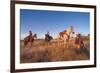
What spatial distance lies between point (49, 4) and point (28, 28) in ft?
1.13

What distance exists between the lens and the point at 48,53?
2076mm

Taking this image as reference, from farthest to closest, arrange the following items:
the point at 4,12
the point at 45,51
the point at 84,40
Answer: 1. the point at 84,40
2. the point at 45,51
3. the point at 4,12

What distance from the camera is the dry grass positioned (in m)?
2.01

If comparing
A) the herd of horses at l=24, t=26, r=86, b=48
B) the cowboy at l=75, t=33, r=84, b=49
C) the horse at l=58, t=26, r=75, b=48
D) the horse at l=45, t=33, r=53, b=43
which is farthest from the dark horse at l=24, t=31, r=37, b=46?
the cowboy at l=75, t=33, r=84, b=49

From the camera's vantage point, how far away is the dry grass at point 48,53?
201 cm

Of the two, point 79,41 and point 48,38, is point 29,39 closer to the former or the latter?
point 48,38

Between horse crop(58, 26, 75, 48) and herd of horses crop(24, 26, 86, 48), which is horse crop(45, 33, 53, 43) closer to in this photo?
herd of horses crop(24, 26, 86, 48)

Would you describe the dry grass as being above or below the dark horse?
below

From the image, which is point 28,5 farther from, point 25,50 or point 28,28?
point 25,50

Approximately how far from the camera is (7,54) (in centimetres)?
194

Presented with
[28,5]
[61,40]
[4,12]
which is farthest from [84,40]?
[4,12]

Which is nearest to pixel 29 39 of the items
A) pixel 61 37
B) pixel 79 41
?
pixel 61 37

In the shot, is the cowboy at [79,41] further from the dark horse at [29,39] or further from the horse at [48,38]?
the dark horse at [29,39]

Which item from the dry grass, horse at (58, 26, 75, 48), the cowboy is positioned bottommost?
the dry grass
